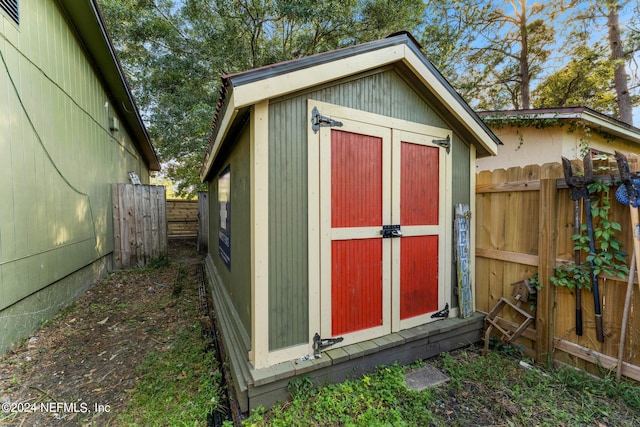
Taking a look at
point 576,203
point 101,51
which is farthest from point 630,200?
point 101,51

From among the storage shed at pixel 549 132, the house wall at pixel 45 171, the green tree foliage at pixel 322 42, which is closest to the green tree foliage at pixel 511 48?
the green tree foliage at pixel 322 42

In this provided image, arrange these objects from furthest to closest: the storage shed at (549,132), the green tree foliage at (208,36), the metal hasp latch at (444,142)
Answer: the green tree foliage at (208,36) < the storage shed at (549,132) < the metal hasp latch at (444,142)

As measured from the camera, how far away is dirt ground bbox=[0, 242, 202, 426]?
199 centimetres

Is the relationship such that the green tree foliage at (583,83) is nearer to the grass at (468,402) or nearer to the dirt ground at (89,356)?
the grass at (468,402)

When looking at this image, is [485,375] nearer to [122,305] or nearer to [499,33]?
[122,305]

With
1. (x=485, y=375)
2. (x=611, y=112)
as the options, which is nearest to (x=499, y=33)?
(x=611, y=112)

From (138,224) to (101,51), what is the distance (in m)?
3.44

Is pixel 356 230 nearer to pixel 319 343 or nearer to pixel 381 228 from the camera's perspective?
pixel 381 228

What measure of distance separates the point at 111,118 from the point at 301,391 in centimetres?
717

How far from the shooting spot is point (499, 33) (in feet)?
31.6

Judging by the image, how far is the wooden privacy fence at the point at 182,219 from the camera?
1010 cm

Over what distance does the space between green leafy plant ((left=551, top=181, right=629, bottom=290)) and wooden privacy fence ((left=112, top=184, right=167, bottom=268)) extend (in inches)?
282

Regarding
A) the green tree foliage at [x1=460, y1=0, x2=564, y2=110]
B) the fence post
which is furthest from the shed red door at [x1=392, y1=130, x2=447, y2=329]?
the green tree foliage at [x1=460, y1=0, x2=564, y2=110]

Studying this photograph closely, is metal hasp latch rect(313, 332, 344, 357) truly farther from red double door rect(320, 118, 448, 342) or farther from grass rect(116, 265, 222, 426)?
grass rect(116, 265, 222, 426)
